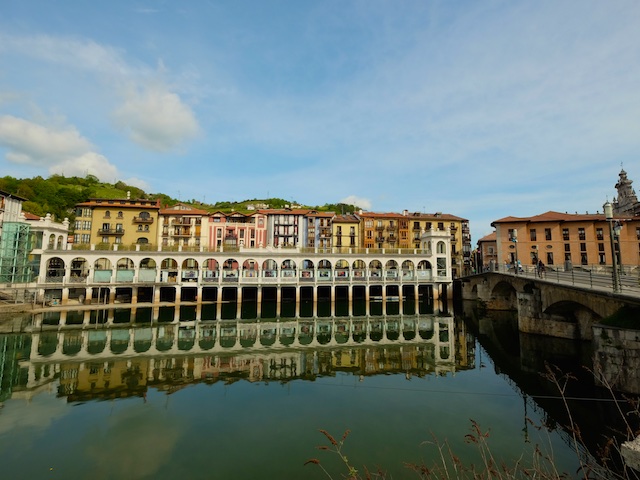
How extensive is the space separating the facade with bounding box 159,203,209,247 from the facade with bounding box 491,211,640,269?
58.2 metres

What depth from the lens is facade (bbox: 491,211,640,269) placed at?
191 feet

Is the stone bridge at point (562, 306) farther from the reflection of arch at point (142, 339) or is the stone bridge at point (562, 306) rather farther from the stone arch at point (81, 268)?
the stone arch at point (81, 268)

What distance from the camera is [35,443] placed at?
12719mm

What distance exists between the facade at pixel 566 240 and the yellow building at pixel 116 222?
221 feet

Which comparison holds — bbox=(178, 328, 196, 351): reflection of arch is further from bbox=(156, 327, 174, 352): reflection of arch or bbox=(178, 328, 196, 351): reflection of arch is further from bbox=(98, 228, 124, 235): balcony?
bbox=(98, 228, 124, 235): balcony

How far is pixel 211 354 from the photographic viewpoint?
86.8ft

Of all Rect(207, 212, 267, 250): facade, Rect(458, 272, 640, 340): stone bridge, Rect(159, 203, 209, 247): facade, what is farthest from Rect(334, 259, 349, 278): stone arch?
Rect(159, 203, 209, 247): facade

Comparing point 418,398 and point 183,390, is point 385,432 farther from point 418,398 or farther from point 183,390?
point 183,390

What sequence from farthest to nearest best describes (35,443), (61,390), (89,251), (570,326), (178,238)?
(178,238), (89,251), (570,326), (61,390), (35,443)

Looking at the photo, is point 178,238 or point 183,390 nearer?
point 183,390

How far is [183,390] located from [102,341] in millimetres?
15769


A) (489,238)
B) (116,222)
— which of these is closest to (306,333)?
(116,222)

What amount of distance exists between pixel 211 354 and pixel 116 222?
54.0 meters

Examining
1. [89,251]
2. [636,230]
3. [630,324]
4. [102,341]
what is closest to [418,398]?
[630,324]
